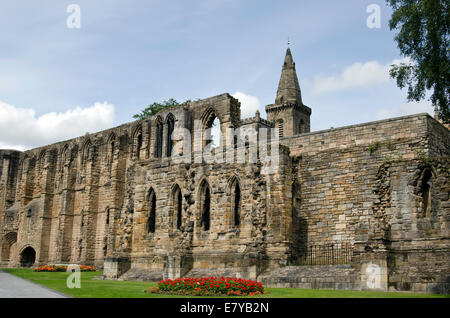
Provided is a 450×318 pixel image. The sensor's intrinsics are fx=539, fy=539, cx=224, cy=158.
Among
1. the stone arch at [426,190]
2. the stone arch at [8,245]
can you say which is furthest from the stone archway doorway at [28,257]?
the stone arch at [426,190]

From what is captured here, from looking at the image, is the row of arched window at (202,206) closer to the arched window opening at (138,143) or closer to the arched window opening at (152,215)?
the arched window opening at (152,215)

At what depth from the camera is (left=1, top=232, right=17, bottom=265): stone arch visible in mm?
61250

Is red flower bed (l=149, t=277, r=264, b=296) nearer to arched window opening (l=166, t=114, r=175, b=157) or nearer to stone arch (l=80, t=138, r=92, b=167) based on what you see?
arched window opening (l=166, t=114, r=175, b=157)

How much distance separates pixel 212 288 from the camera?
18.2 m

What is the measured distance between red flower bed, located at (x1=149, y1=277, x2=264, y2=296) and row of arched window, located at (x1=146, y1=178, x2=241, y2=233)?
7.87 meters

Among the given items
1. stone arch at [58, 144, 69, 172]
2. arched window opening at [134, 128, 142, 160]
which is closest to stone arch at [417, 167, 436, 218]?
arched window opening at [134, 128, 142, 160]

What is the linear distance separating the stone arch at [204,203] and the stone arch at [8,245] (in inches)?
1604

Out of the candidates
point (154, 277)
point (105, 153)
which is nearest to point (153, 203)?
point (154, 277)

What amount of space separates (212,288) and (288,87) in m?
47.9

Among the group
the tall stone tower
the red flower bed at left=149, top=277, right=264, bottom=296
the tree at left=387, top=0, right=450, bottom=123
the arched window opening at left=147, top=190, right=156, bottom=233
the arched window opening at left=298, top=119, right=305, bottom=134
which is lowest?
Answer: the red flower bed at left=149, top=277, right=264, bottom=296

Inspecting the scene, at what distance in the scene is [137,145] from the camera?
168 feet

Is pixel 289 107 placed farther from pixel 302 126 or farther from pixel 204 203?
pixel 204 203

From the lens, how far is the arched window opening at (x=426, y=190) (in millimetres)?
21000

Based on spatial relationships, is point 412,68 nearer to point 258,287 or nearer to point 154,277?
point 258,287
